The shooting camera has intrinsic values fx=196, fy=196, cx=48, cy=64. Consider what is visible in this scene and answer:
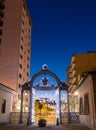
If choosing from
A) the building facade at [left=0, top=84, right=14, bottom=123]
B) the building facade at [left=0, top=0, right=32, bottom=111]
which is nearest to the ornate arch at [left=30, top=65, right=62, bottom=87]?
the building facade at [left=0, top=84, right=14, bottom=123]

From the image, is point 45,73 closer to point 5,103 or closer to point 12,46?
point 5,103

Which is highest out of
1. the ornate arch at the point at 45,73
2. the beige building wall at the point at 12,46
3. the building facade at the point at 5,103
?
the beige building wall at the point at 12,46

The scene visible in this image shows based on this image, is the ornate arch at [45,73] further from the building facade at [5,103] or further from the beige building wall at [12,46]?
the beige building wall at [12,46]

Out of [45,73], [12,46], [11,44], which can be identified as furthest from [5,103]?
[11,44]

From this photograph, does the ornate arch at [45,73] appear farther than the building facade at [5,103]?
Yes

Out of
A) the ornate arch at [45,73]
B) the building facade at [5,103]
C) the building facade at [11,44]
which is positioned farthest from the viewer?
the building facade at [11,44]

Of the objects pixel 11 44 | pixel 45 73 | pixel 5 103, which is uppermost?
pixel 11 44

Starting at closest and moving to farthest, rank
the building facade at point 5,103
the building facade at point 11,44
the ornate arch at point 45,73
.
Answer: the building facade at point 5,103, the ornate arch at point 45,73, the building facade at point 11,44

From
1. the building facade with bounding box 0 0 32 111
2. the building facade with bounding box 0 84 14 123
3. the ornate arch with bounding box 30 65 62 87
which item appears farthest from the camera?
the building facade with bounding box 0 0 32 111

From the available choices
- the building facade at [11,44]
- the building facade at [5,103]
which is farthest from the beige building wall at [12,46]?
the building facade at [5,103]

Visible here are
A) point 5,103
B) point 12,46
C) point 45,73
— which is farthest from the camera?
point 12,46

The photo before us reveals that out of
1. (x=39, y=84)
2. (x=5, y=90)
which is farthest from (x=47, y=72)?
(x=5, y=90)

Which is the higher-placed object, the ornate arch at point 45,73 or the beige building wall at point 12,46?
the beige building wall at point 12,46

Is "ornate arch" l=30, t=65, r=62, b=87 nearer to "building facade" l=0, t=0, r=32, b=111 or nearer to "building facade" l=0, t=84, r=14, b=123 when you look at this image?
"building facade" l=0, t=84, r=14, b=123
